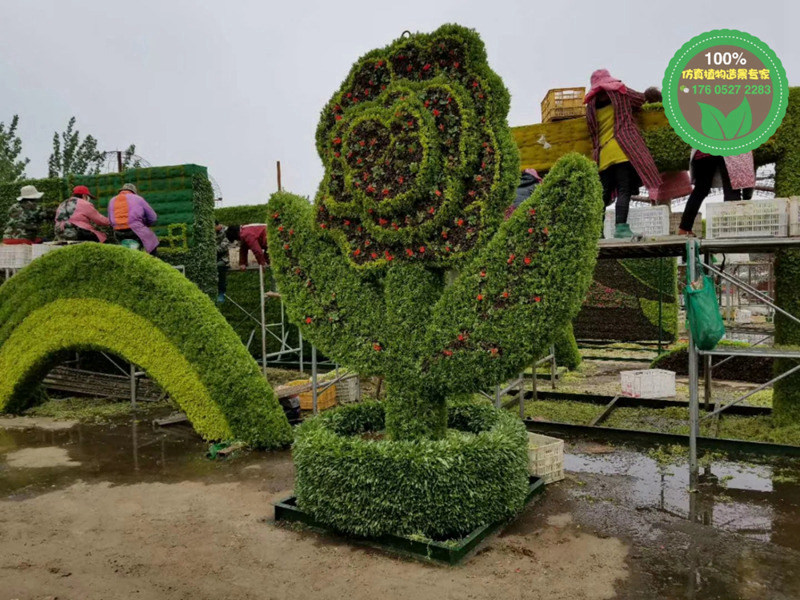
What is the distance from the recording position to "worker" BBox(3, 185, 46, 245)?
11.8 metres

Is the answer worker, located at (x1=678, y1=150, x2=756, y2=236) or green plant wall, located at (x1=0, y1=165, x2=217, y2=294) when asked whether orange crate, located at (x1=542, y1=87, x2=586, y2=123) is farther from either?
green plant wall, located at (x1=0, y1=165, x2=217, y2=294)

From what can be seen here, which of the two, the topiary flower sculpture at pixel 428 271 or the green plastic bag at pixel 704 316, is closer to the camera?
the topiary flower sculpture at pixel 428 271

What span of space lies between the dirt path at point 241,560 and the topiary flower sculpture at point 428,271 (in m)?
0.40

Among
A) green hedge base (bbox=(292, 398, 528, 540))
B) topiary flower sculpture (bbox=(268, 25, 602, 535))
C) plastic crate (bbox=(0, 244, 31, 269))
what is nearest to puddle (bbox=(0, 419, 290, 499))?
green hedge base (bbox=(292, 398, 528, 540))

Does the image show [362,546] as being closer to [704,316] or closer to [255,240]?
[704,316]

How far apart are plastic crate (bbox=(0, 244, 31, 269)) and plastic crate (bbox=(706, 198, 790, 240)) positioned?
11239mm

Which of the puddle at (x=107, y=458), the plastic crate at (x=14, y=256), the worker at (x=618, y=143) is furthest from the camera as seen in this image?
the plastic crate at (x=14, y=256)

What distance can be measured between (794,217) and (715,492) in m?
2.95

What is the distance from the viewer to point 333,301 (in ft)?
19.1

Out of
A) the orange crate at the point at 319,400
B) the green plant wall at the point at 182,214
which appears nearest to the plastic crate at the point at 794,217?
the orange crate at the point at 319,400

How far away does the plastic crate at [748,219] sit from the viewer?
20.9 ft

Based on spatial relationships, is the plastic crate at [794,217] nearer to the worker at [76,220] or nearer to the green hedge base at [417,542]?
the green hedge base at [417,542]

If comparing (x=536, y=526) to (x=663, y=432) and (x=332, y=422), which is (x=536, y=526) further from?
(x=663, y=432)

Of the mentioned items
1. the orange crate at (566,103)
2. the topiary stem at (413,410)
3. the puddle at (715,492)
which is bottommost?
the puddle at (715,492)
